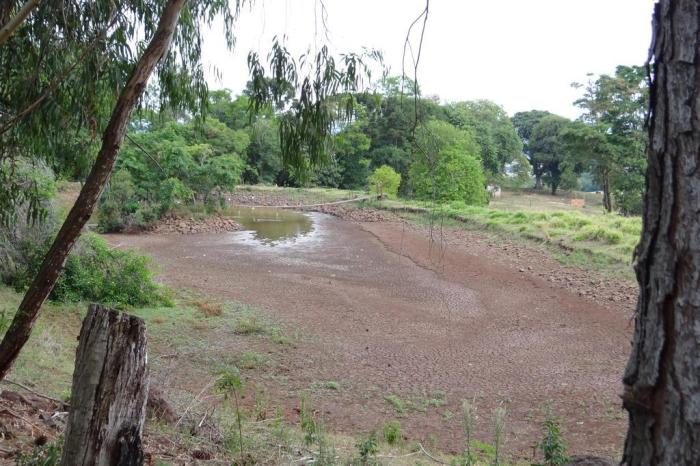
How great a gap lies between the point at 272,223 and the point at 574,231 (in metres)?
12.0

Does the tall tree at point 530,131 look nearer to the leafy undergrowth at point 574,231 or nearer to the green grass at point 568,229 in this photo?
the green grass at point 568,229

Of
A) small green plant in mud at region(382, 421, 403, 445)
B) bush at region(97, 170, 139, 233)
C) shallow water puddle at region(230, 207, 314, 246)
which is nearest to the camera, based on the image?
small green plant in mud at region(382, 421, 403, 445)

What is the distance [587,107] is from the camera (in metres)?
23.6

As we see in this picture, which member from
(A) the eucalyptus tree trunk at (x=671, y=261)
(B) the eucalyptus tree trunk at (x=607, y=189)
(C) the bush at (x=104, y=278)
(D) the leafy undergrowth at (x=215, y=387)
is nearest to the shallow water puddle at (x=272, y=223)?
(C) the bush at (x=104, y=278)

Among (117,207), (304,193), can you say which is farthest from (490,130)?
(117,207)

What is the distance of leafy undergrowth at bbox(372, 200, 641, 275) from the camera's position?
14.2 meters

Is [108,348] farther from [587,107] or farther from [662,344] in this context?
[587,107]

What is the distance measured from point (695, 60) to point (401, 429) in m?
4.84

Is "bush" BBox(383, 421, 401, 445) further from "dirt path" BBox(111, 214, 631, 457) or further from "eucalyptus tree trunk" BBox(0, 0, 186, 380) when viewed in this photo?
"eucalyptus tree trunk" BBox(0, 0, 186, 380)

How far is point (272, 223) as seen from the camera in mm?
24594

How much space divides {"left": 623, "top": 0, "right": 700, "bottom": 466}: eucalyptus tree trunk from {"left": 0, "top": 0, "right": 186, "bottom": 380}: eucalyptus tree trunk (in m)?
2.89

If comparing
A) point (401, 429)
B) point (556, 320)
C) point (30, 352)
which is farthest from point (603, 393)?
point (30, 352)

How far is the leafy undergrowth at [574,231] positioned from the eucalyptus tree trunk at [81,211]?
25.6ft

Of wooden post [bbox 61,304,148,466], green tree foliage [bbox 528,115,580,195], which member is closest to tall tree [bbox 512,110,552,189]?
green tree foliage [bbox 528,115,580,195]
